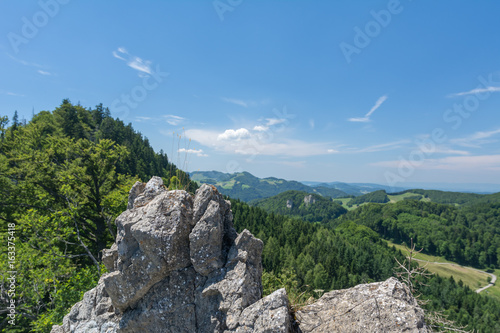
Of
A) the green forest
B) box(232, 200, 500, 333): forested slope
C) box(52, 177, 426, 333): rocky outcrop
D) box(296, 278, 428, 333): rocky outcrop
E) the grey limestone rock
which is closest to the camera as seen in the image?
box(296, 278, 428, 333): rocky outcrop

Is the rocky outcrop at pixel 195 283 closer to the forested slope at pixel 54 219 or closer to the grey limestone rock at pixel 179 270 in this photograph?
the grey limestone rock at pixel 179 270

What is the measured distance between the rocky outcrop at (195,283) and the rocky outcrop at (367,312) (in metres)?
0.03

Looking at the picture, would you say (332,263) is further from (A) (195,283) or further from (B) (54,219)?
(A) (195,283)

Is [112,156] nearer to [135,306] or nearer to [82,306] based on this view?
[82,306]

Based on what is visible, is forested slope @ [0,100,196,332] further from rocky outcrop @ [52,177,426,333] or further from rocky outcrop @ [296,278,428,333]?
rocky outcrop @ [296,278,428,333]

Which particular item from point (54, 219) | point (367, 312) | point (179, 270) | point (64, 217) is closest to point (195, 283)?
point (179, 270)

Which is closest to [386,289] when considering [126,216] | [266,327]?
[266,327]

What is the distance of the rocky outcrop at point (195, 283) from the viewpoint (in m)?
6.99

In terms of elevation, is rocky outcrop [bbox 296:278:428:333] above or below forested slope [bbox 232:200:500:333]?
above

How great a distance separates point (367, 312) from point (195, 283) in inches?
220

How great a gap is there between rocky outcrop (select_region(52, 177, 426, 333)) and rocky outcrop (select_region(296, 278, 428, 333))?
3 cm

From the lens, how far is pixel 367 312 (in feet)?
21.6

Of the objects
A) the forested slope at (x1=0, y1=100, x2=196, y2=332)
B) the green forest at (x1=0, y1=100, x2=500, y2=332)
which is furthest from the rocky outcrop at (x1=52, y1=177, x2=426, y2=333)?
the forested slope at (x1=0, y1=100, x2=196, y2=332)

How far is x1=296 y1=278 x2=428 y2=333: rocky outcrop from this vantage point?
6121 mm
